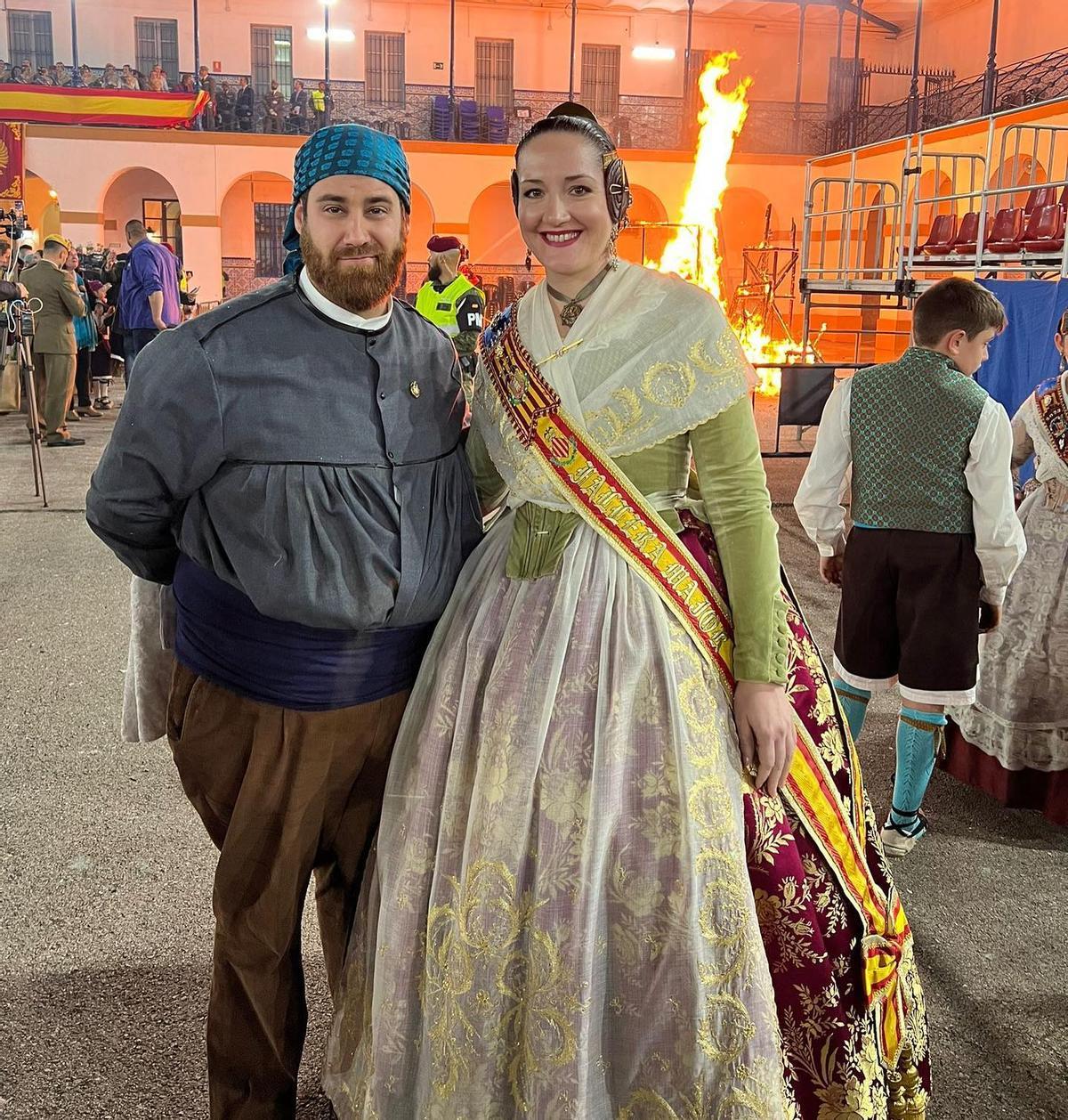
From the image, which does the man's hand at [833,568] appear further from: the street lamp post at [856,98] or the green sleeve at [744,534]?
the street lamp post at [856,98]

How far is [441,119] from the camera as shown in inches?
971

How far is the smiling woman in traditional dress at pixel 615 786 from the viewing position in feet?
5.46

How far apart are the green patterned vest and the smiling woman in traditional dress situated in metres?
1.37

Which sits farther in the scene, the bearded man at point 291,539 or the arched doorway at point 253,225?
the arched doorway at point 253,225

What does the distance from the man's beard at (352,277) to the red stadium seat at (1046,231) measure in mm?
7153

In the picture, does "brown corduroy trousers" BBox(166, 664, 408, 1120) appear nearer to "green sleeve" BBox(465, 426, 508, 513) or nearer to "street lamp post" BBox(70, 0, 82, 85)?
"green sleeve" BBox(465, 426, 508, 513)

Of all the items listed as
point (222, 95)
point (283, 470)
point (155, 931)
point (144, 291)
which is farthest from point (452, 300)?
point (222, 95)

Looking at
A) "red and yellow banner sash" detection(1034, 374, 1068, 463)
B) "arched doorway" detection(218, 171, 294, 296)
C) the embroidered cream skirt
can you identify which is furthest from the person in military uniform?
"arched doorway" detection(218, 171, 294, 296)

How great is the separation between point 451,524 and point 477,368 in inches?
13.2

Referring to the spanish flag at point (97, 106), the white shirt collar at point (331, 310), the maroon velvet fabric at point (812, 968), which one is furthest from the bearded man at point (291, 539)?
the spanish flag at point (97, 106)

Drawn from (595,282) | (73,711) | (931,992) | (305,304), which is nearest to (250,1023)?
(305,304)

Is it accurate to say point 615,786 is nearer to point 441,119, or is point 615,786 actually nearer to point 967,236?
point 967,236

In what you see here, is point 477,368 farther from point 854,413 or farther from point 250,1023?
point 854,413

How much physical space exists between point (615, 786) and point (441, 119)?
2514 centimetres
